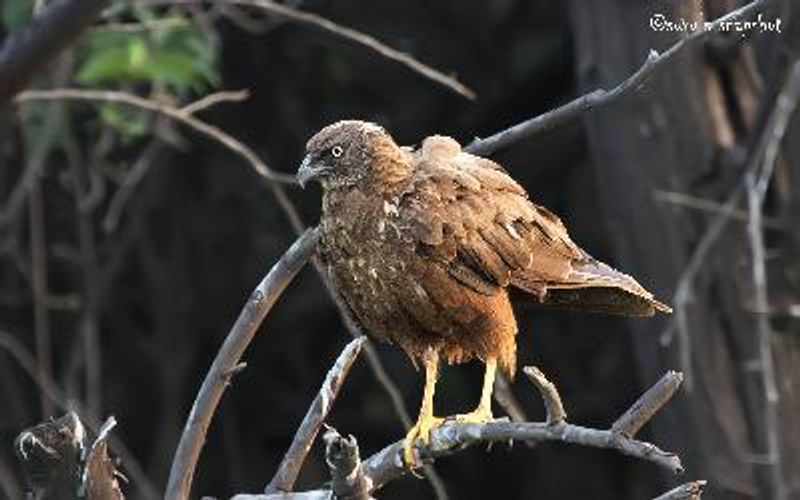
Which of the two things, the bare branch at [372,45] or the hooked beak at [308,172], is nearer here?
the hooked beak at [308,172]

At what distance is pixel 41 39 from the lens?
4.21m

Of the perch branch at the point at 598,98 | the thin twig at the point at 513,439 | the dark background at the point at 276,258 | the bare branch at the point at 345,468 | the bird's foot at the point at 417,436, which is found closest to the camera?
the thin twig at the point at 513,439

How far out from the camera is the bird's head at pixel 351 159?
331cm

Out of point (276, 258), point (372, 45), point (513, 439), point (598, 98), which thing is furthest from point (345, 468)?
point (276, 258)

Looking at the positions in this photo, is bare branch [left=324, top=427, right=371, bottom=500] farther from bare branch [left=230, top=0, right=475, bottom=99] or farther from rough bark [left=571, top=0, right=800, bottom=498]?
rough bark [left=571, top=0, right=800, bottom=498]

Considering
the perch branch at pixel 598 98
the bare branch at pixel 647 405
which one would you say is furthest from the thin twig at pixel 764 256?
the bare branch at pixel 647 405

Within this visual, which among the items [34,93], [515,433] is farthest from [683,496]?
[34,93]

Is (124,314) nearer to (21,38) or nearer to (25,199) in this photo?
(25,199)

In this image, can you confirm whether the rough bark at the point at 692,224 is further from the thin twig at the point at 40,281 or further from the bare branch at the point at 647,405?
the bare branch at the point at 647,405

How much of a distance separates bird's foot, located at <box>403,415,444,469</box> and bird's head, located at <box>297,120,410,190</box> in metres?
0.39

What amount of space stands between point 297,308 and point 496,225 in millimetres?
3908

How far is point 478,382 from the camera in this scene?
6898 mm

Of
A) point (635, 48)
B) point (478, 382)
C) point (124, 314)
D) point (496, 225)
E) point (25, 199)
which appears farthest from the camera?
point (124, 314)

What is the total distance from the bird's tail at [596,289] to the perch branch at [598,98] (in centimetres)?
23
